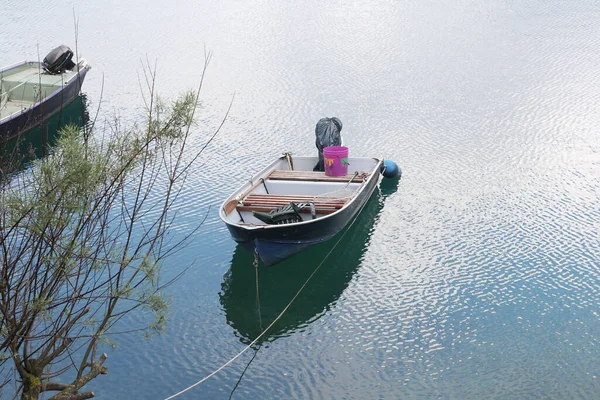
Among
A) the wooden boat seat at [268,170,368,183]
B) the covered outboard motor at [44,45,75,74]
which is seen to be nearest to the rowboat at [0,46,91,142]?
the covered outboard motor at [44,45,75,74]

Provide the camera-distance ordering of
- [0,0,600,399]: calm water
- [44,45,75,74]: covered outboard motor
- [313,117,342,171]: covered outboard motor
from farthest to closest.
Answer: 1. [44,45,75,74]: covered outboard motor
2. [313,117,342,171]: covered outboard motor
3. [0,0,600,399]: calm water

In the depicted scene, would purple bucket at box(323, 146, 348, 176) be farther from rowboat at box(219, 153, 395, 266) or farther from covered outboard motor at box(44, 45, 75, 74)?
covered outboard motor at box(44, 45, 75, 74)

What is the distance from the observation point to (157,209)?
1510cm

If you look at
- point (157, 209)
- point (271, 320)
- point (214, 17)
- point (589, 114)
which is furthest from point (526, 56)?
point (271, 320)

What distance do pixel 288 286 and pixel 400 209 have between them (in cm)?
401

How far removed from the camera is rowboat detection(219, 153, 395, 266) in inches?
471

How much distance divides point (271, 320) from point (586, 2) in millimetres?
30398

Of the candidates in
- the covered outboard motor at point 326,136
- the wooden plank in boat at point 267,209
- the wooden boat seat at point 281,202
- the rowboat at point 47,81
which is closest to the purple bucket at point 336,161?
the covered outboard motor at point 326,136

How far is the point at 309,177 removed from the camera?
48.5 feet

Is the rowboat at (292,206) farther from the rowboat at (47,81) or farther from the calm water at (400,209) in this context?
the rowboat at (47,81)

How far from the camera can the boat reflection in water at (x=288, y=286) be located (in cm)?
1125

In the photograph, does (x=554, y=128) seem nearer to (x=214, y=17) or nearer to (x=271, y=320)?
(x=271, y=320)

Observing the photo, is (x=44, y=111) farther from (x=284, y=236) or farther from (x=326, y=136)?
(x=284, y=236)

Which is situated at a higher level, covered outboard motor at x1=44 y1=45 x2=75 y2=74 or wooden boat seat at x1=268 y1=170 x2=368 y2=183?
covered outboard motor at x1=44 y1=45 x2=75 y2=74
